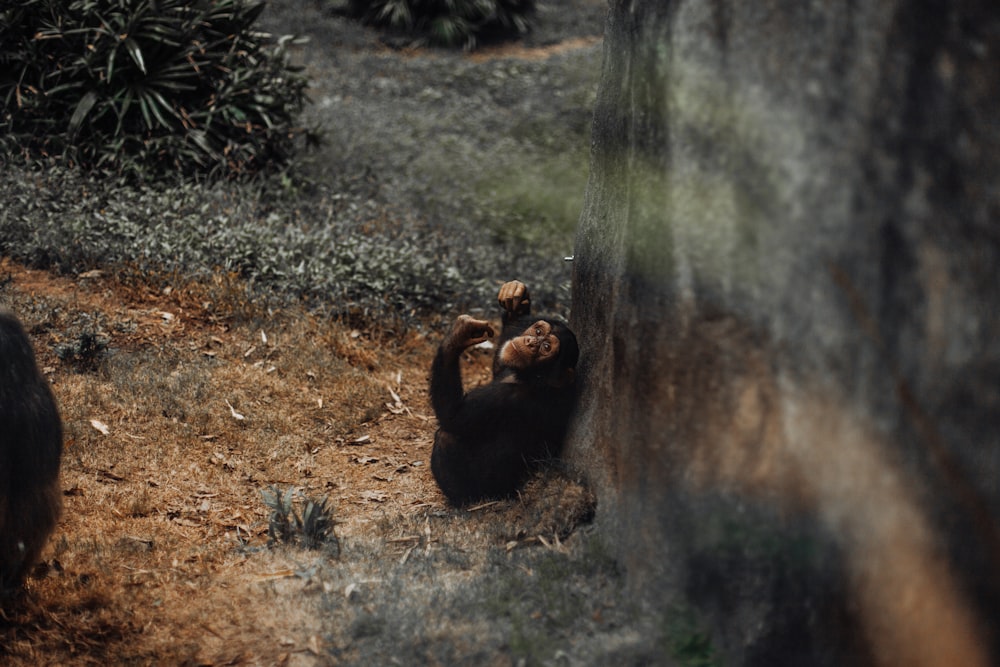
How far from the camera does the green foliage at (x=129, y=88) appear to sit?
8.29 meters

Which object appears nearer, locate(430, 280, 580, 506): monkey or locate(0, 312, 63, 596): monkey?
locate(0, 312, 63, 596): monkey

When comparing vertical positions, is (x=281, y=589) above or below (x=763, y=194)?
below

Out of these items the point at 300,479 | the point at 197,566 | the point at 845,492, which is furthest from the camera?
the point at 300,479

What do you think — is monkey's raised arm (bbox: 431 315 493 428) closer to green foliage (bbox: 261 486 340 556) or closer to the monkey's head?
the monkey's head

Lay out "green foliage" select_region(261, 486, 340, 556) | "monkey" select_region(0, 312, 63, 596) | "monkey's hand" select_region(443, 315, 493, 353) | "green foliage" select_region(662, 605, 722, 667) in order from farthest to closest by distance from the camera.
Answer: "monkey's hand" select_region(443, 315, 493, 353) → "green foliage" select_region(261, 486, 340, 556) → "monkey" select_region(0, 312, 63, 596) → "green foliage" select_region(662, 605, 722, 667)

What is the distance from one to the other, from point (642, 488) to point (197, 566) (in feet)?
7.48

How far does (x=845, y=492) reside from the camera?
9.45 ft

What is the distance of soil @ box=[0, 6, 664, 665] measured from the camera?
3467 mm

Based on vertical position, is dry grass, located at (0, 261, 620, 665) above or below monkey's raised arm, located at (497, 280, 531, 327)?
below

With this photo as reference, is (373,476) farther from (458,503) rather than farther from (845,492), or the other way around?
(845,492)

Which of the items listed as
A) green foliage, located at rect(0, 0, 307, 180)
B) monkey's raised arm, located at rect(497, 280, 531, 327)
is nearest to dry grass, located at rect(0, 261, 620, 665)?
monkey's raised arm, located at rect(497, 280, 531, 327)

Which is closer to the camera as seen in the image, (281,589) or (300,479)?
(281,589)

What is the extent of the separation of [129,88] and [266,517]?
5682mm

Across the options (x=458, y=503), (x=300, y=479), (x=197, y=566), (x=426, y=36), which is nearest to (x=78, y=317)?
(x=300, y=479)
